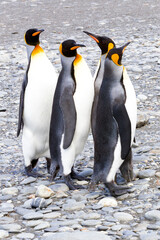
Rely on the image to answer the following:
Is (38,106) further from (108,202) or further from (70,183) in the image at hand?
(108,202)

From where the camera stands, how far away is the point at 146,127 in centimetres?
515

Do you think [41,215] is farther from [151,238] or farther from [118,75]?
[118,75]

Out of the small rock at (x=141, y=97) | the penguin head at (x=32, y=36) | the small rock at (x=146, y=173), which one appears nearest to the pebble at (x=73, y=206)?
the small rock at (x=146, y=173)

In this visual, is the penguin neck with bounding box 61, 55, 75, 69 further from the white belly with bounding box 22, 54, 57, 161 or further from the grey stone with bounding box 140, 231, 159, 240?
the grey stone with bounding box 140, 231, 159, 240

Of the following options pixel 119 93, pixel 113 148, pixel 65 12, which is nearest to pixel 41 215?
pixel 113 148

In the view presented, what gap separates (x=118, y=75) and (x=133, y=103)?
0.69 feet

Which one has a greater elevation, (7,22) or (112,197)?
(112,197)

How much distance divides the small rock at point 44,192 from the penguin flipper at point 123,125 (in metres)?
0.54

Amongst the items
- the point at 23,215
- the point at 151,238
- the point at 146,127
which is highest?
the point at 151,238

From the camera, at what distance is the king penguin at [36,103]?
4.00 metres

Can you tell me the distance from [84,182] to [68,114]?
549 mm

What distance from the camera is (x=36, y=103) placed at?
4016 millimetres

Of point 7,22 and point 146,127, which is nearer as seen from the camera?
point 146,127

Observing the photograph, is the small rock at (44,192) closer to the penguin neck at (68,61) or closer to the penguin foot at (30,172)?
Result: the penguin foot at (30,172)
